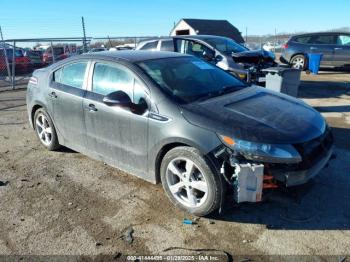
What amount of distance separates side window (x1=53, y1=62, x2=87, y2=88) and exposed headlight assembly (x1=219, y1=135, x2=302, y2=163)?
241cm

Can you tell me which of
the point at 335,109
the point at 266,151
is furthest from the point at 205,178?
the point at 335,109

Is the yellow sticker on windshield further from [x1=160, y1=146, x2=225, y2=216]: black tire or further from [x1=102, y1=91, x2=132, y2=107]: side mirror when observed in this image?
[x1=160, y1=146, x2=225, y2=216]: black tire

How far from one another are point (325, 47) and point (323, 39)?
0.48 meters

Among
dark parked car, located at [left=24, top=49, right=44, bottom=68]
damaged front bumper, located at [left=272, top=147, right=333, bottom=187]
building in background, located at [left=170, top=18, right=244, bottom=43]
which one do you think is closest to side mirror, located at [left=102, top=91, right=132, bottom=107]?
damaged front bumper, located at [left=272, top=147, right=333, bottom=187]

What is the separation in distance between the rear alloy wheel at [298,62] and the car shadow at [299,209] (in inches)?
457

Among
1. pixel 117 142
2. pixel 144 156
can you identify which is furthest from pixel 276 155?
pixel 117 142

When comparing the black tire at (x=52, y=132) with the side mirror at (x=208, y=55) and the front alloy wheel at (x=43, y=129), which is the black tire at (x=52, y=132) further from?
the side mirror at (x=208, y=55)

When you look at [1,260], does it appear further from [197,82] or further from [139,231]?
[197,82]

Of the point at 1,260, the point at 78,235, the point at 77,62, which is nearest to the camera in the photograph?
the point at 1,260

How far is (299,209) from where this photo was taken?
3582 mm

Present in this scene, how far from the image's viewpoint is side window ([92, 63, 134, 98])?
392 centimetres

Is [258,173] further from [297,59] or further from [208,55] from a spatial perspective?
[297,59]

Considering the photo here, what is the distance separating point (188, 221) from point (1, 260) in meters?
1.72

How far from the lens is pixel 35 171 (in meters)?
4.77
